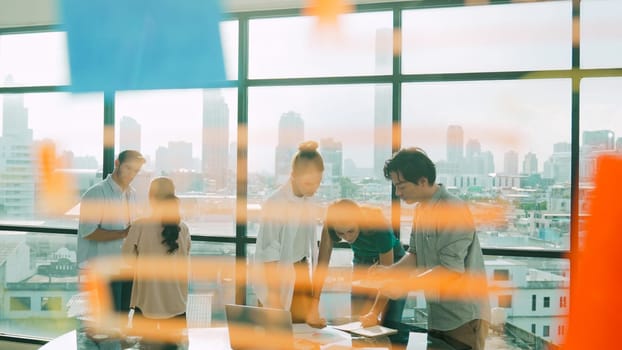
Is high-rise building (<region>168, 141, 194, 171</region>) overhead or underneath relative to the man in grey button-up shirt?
overhead

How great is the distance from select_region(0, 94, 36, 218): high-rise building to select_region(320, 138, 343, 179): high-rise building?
8.70 feet

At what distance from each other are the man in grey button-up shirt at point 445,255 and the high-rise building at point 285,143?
5.62 ft

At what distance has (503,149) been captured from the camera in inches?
152

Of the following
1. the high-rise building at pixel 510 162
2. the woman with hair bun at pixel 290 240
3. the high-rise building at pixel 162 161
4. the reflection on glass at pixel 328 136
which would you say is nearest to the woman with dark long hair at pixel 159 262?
the woman with hair bun at pixel 290 240

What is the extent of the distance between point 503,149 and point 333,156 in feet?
3.99

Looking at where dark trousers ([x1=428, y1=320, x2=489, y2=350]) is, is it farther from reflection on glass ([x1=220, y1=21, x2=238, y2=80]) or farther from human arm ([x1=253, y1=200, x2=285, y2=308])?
reflection on glass ([x1=220, y1=21, x2=238, y2=80])

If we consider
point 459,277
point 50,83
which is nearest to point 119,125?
point 50,83

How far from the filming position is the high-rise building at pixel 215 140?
4348mm

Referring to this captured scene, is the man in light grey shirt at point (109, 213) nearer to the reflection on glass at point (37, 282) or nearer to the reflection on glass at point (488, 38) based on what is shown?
the reflection on glass at point (37, 282)

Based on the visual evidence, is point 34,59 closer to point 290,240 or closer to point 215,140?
point 215,140

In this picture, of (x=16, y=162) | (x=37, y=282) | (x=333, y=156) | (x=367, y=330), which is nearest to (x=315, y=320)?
(x=367, y=330)

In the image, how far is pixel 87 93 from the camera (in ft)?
15.3

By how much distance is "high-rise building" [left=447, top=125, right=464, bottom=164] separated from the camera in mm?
3947

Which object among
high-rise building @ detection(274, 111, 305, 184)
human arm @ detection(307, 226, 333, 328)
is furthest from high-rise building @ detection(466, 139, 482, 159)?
human arm @ detection(307, 226, 333, 328)
